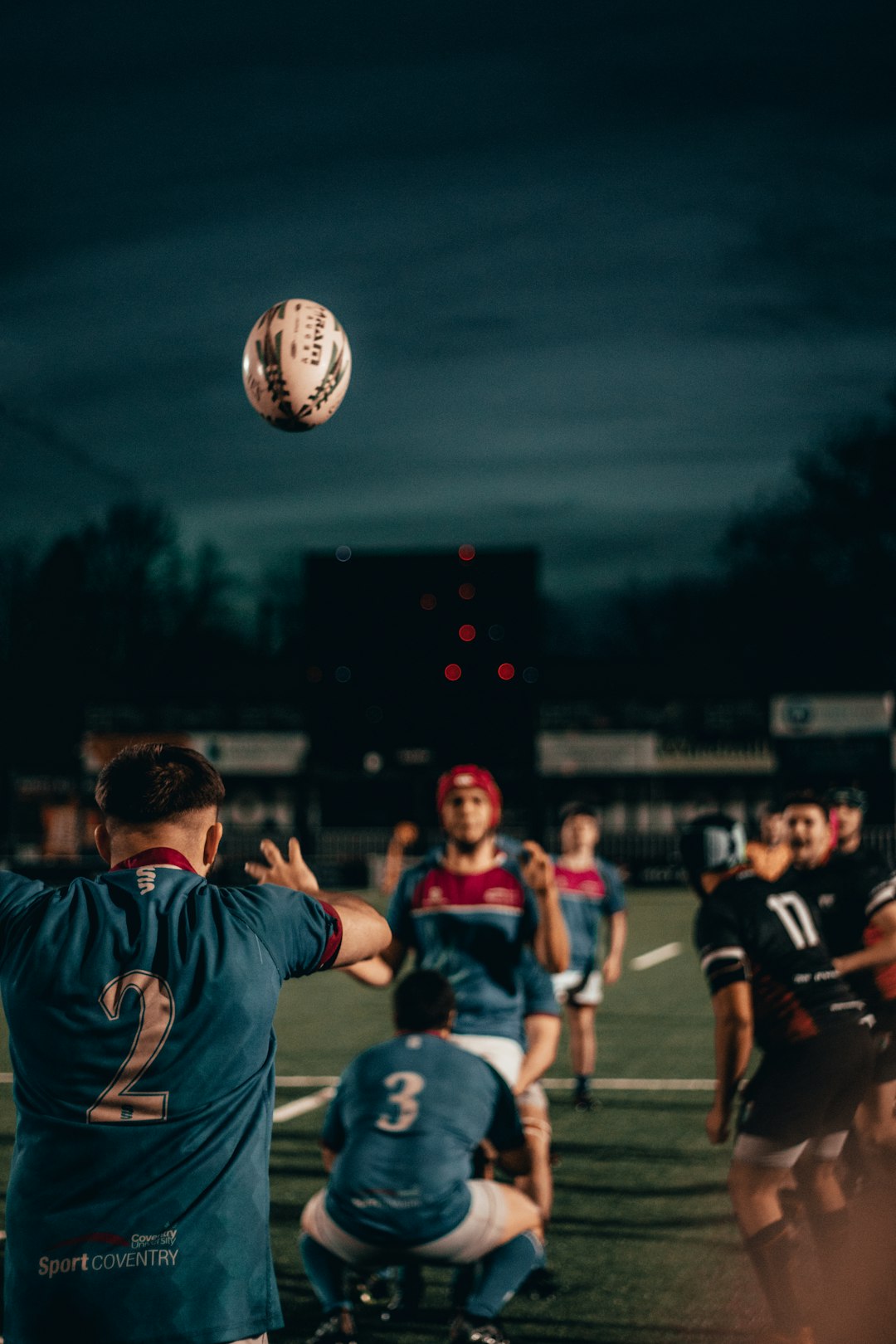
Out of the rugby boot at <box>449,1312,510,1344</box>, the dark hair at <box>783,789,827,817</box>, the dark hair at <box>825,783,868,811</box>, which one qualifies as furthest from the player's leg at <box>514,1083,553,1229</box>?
the dark hair at <box>825,783,868,811</box>

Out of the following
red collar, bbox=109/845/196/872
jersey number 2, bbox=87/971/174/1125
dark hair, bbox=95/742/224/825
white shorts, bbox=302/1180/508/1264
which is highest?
dark hair, bbox=95/742/224/825

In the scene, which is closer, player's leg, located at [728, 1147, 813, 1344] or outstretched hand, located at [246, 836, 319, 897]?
outstretched hand, located at [246, 836, 319, 897]

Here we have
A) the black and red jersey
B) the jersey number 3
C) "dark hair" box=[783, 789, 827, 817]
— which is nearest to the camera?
the jersey number 3

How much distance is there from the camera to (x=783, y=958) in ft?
17.8

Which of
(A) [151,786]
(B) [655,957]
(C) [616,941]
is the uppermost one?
(A) [151,786]

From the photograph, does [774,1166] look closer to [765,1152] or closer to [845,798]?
[765,1152]

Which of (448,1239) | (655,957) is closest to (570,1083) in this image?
(448,1239)

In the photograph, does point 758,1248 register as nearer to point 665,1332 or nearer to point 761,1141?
point 761,1141

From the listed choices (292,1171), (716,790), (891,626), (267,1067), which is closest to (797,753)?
(716,790)

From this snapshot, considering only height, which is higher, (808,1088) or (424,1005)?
(424,1005)

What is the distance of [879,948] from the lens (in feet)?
21.6

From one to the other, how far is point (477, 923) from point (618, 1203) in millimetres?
2334

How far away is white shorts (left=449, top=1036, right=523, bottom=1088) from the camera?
19.9ft

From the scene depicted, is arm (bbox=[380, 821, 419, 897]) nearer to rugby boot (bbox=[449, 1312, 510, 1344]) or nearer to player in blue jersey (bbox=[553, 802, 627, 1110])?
player in blue jersey (bbox=[553, 802, 627, 1110])
